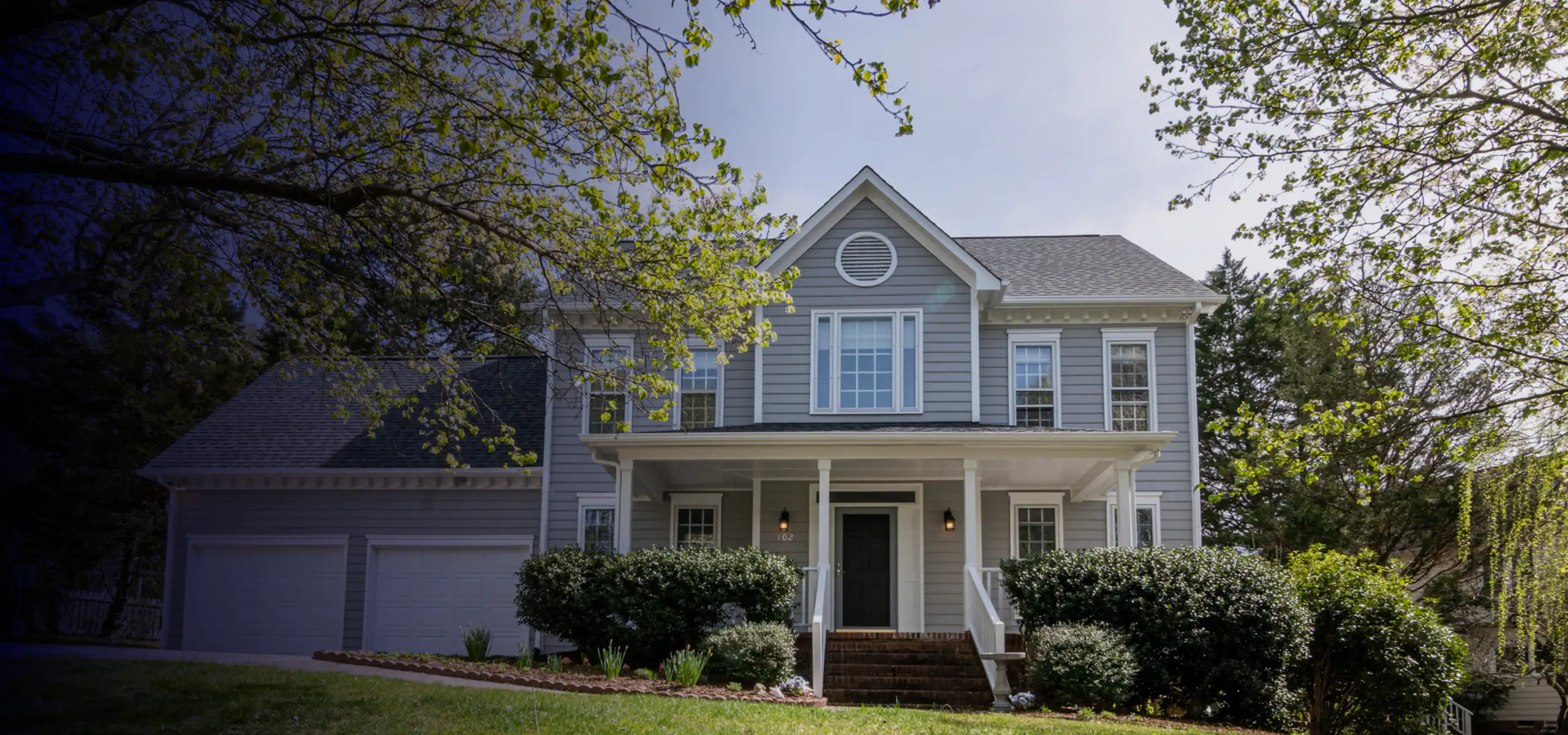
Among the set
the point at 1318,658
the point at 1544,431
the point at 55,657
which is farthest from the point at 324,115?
the point at 1318,658

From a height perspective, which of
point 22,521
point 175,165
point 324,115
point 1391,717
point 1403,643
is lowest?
point 1391,717

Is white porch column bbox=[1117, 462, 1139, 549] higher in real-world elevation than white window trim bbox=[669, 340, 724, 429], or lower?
lower

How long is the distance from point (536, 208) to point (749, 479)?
8335 mm

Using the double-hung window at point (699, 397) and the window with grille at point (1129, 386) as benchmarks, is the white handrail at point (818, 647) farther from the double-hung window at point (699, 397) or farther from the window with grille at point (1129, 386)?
the window with grille at point (1129, 386)

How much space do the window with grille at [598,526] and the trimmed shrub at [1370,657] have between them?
1002 cm

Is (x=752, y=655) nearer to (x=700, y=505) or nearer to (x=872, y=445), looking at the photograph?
(x=872, y=445)

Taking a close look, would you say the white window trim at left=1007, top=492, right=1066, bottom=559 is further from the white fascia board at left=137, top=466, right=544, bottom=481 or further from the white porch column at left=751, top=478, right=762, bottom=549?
the white fascia board at left=137, top=466, right=544, bottom=481

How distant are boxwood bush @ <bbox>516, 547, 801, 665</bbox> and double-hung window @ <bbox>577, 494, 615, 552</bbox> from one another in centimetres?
392

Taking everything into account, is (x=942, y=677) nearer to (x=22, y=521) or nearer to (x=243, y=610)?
(x=22, y=521)

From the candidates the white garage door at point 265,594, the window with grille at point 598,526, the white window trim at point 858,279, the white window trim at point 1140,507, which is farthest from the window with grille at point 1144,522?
the white garage door at point 265,594

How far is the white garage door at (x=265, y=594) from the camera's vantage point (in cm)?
1812

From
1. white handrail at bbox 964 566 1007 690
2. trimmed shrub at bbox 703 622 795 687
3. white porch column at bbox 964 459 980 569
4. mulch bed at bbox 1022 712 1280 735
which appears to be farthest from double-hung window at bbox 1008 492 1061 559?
trimmed shrub at bbox 703 622 795 687

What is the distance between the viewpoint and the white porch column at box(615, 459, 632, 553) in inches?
577

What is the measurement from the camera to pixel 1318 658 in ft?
42.1
